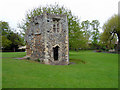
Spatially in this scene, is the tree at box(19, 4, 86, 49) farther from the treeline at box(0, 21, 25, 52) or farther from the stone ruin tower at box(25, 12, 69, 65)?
the stone ruin tower at box(25, 12, 69, 65)

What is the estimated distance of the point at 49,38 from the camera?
1631 centimetres

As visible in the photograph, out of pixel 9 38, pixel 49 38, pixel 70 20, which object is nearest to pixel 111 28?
pixel 70 20

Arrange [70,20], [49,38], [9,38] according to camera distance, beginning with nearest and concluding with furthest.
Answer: [49,38]
[70,20]
[9,38]

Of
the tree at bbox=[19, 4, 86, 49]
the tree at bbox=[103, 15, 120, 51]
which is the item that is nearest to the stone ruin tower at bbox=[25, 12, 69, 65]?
the tree at bbox=[19, 4, 86, 49]

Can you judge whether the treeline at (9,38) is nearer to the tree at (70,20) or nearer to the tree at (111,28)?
the tree at (70,20)

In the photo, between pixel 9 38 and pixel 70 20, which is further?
pixel 9 38

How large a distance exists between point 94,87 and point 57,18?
37.8 ft

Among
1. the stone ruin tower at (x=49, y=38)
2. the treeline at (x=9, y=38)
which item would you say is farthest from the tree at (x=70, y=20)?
the stone ruin tower at (x=49, y=38)

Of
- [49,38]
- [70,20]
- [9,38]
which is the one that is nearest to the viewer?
[49,38]

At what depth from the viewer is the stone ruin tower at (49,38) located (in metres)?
16.1

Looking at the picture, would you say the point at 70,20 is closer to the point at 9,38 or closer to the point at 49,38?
the point at 49,38

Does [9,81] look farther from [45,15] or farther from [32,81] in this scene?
[45,15]

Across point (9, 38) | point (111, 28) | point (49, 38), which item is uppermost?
point (111, 28)

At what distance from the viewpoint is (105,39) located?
40.7m
